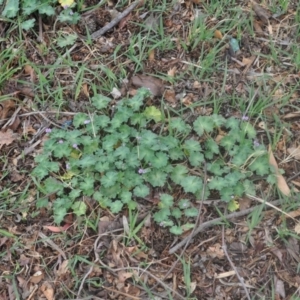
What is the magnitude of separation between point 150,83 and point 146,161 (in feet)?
1.51

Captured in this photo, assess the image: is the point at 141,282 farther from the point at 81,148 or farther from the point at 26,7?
the point at 26,7

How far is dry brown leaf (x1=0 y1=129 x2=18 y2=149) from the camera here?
8.64 feet

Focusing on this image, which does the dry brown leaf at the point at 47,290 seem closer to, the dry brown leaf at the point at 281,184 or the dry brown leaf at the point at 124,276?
the dry brown leaf at the point at 124,276

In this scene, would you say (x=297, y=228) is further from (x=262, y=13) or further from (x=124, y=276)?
(x=262, y=13)

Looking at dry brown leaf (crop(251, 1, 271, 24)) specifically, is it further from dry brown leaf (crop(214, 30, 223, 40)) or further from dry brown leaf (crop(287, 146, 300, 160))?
dry brown leaf (crop(287, 146, 300, 160))

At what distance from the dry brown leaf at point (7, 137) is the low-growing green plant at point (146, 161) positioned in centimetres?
19

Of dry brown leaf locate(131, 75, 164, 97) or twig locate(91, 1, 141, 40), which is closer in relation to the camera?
dry brown leaf locate(131, 75, 164, 97)

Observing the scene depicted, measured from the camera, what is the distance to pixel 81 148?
102 inches

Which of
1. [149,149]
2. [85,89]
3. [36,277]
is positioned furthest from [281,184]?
[36,277]

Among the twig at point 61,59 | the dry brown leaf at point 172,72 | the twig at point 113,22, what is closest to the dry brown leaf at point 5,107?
the twig at point 61,59

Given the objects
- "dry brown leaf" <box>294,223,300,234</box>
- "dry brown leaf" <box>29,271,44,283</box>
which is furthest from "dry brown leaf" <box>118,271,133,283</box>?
"dry brown leaf" <box>294,223,300,234</box>

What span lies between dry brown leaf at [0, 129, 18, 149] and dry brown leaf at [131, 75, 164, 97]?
2.15ft

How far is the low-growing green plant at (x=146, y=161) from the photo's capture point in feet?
8.12

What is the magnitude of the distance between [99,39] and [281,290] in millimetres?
1558
